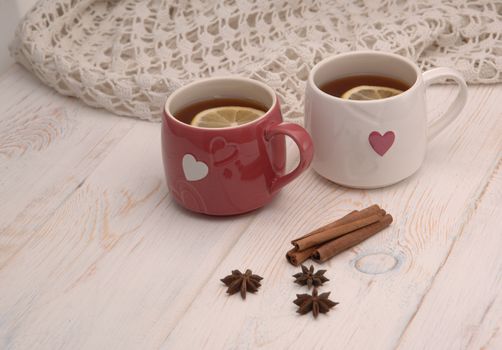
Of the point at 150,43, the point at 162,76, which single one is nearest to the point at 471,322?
the point at 162,76

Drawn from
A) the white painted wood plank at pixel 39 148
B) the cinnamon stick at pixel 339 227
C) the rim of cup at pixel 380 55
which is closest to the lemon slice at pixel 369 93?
the rim of cup at pixel 380 55

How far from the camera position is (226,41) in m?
1.34

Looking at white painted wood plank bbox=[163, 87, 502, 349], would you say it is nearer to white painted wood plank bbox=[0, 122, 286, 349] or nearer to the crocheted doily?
white painted wood plank bbox=[0, 122, 286, 349]

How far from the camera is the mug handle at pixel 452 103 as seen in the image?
1060 mm

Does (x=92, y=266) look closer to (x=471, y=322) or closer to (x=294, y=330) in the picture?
(x=294, y=330)

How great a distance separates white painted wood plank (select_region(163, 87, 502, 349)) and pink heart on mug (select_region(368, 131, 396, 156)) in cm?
7

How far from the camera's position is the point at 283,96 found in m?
1.21

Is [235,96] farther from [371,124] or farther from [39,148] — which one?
[39,148]

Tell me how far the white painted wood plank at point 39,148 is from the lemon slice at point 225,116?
215 millimetres

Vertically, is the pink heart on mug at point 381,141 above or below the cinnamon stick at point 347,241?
above

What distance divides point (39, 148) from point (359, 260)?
0.52 meters

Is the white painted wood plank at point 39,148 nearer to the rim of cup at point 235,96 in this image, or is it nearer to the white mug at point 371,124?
the rim of cup at point 235,96

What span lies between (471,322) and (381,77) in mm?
365

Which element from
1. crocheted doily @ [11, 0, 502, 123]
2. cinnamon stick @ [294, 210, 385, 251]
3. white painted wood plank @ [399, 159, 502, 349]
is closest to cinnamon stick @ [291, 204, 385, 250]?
cinnamon stick @ [294, 210, 385, 251]
